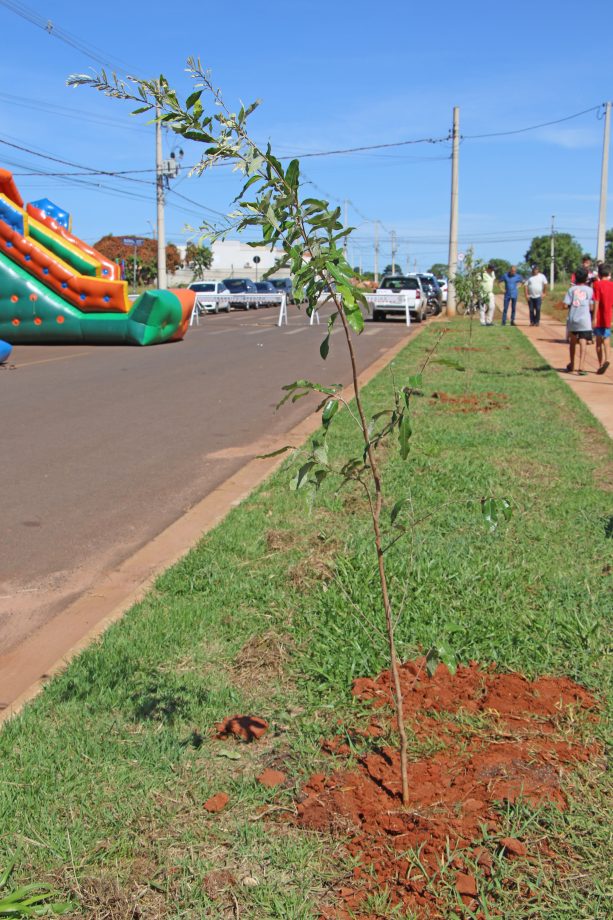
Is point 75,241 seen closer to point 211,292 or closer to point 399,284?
point 399,284

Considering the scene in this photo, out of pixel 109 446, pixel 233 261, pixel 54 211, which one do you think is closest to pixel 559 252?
pixel 233 261

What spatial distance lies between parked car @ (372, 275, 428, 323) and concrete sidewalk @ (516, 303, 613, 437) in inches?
318

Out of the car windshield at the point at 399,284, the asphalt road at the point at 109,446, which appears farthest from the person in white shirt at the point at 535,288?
the asphalt road at the point at 109,446

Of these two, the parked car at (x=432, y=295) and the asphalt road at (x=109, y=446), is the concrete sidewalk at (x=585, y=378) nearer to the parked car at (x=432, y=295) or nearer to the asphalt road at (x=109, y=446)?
the asphalt road at (x=109, y=446)

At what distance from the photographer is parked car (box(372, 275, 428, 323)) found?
1276 inches

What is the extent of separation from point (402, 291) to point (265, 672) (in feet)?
98.7

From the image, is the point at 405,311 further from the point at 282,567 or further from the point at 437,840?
the point at 437,840

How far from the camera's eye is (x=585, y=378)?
44.6 ft

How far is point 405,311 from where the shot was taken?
32594 millimetres

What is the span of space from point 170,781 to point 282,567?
2033 millimetres

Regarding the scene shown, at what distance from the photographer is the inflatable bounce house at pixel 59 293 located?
20.4 meters

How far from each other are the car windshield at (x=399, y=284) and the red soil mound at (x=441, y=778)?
3116cm

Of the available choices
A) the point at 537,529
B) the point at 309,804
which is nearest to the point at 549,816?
the point at 309,804

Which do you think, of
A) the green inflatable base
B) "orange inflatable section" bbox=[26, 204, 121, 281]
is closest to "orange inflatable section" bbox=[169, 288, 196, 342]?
the green inflatable base
